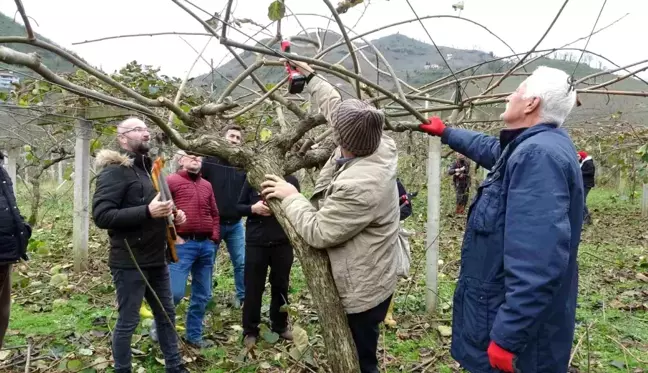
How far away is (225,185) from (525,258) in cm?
289

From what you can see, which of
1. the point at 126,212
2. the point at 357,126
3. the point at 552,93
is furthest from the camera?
the point at 126,212

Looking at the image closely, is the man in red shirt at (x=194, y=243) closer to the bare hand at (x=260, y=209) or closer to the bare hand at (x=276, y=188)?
the bare hand at (x=260, y=209)

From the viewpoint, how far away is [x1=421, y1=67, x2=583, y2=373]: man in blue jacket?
147 cm

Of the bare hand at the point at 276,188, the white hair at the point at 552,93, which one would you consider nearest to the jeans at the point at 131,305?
the bare hand at the point at 276,188

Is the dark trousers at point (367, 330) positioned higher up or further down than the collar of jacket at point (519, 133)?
further down

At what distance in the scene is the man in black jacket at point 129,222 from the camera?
8.83ft

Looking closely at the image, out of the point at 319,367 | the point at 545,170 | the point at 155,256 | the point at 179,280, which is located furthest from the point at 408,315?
the point at 545,170

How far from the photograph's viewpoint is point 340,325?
1.94 m

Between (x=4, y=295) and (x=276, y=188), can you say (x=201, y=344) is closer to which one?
(x=4, y=295)

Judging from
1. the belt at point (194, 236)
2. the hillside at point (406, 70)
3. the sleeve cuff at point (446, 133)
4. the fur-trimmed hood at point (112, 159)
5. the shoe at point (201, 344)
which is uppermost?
the hillside at point (406, 70)

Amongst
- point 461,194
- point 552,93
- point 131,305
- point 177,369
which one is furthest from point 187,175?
point 461,194

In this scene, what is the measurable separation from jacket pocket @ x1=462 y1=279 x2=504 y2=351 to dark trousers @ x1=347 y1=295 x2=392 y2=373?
1.29 ft

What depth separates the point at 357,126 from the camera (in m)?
1.84

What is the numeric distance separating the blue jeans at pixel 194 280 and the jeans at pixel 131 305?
19.9 inches
